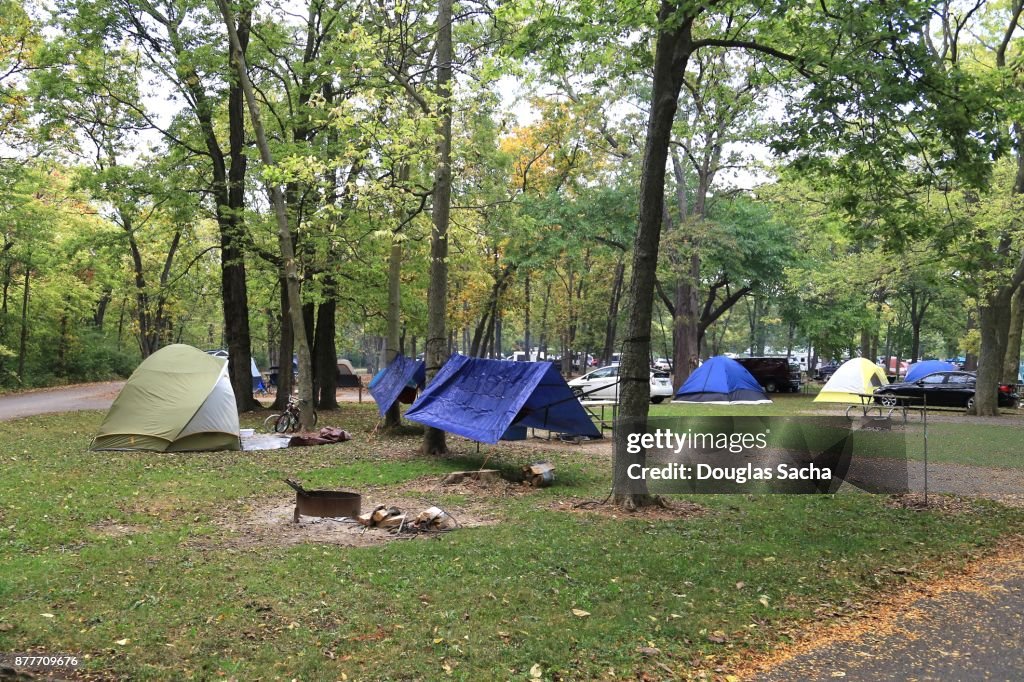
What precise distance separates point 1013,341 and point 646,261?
25.4m

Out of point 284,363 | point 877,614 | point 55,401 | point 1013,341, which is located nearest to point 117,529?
point 877,614

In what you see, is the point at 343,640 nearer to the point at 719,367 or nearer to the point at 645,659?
the point at 645,659

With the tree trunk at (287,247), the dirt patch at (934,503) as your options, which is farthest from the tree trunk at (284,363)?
the dirt patch at (934,503)

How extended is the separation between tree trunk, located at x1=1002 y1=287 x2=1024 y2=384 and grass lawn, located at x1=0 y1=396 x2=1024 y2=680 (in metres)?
20.6

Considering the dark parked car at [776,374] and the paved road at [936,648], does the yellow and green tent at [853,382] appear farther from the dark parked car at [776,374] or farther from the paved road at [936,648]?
the paved road at [936,648]

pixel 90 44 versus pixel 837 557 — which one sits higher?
pixel 90 44

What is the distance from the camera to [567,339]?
4519cm

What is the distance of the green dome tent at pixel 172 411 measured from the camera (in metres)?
13.0

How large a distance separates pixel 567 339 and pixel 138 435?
33.9m

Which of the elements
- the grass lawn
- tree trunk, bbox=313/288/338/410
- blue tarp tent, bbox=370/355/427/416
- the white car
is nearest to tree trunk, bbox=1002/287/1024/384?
the white car

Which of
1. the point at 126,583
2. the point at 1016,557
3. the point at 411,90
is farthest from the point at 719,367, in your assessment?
the point at 126,583

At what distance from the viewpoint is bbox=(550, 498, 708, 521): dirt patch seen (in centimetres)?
825

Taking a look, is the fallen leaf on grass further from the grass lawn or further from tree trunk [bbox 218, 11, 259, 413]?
tree trunk [bbox 218, 11, 259, 413]

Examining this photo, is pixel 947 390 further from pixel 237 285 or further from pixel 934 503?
pixel 237 285
